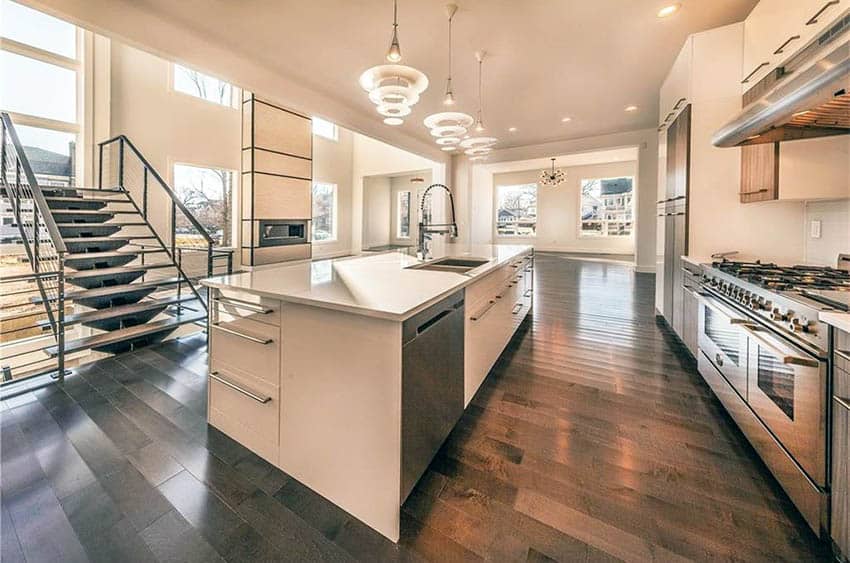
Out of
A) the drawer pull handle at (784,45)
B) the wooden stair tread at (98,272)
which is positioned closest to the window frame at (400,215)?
the wooden stair tread at (98,272)

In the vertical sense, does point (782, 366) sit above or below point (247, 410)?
above

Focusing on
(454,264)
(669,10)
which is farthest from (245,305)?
(669,10)

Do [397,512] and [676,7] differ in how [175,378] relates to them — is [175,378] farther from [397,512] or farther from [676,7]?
[676,7]

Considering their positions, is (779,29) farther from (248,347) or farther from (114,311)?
(114,311)

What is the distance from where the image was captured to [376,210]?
12.8 m

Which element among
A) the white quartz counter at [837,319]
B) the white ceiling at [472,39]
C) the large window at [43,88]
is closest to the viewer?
the white quartz counter at [837,319]

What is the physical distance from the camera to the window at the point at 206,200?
22.9ft

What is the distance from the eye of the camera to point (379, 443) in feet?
4.29

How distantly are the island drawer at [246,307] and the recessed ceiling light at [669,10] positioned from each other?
4109 millimetres

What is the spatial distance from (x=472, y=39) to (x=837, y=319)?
390 cm

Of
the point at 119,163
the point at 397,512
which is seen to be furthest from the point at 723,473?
the point at 119,163

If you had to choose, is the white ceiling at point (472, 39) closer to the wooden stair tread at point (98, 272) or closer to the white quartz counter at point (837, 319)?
the wooden stair tread at point (98, 272)

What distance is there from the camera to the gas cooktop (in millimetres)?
1551

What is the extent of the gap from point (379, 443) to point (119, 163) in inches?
264
